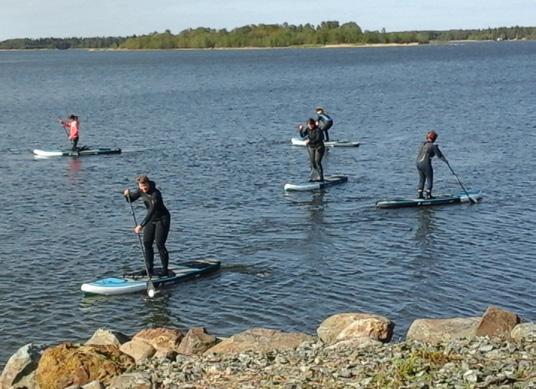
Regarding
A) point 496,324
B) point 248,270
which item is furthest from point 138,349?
point 248,270

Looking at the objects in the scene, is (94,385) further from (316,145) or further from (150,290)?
(316,145)

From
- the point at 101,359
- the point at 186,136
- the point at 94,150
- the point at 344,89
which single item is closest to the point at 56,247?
the point at 101,359

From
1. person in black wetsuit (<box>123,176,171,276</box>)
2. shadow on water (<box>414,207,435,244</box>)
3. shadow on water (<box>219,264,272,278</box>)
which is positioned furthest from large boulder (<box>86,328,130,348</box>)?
shadow on water (<box>414,207,435,244</box>)

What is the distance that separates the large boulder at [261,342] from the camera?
13.4 m

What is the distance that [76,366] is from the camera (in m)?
12.7

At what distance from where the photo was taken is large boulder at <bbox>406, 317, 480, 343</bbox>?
44.4 feet

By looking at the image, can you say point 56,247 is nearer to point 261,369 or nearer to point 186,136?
point 261,369

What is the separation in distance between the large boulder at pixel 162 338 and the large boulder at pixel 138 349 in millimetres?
224

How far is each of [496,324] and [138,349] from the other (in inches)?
202

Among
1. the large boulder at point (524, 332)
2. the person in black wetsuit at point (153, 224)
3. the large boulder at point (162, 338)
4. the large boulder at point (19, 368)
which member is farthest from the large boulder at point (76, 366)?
the person in black wetsuit at point (153, 224)

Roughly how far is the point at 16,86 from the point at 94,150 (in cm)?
7027

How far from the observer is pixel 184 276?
19094 mm

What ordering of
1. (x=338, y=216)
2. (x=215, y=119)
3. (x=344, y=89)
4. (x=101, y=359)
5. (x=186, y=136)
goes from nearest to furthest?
(x=101, y=359)
(x=338, y=216)
(x=186, y=136)
(x=215, y=119)
(x=344, y=89)

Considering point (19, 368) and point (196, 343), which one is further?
point (196, 343)
